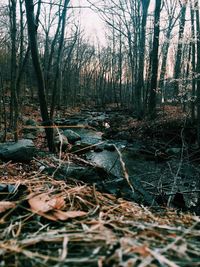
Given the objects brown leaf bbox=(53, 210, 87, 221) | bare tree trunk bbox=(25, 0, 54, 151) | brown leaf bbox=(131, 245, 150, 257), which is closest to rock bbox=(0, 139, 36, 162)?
bare tree trunk bbox=(25, 0, 54, 151)

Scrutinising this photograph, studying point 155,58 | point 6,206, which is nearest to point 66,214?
point 6,206

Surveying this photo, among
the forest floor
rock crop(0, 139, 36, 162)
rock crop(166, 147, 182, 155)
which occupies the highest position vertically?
the forest floor

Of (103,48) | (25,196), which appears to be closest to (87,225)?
(25,196)

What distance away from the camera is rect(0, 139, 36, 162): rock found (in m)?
7.54

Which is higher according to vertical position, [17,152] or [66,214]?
[66,214]

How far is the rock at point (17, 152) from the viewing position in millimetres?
7537

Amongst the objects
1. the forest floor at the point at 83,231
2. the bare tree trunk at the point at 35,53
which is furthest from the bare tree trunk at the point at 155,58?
the forest floor at the point at 83,231

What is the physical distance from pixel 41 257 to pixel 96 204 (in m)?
0.63

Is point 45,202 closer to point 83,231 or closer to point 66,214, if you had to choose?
point 66,214

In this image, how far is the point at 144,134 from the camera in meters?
14.7

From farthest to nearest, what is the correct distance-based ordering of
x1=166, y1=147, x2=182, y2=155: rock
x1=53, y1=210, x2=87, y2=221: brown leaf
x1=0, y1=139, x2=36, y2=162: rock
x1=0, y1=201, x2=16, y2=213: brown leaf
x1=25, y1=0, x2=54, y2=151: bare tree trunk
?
x1=166, y1=147, x2=182, y2=155: rock
x1=25, y1=0, x2=54, y2=151: bare tree trunk
x1=0, y1=139, x2=36, y2=162: rock
x1=0, y1=201, x2=16, y2=213: brown leaf
x1=53, y1=210, x2=87, y2=221: brown leaf

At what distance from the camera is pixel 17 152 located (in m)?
7.63

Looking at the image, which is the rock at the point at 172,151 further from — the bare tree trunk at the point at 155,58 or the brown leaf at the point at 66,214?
the brown leaf at the point at 66,214

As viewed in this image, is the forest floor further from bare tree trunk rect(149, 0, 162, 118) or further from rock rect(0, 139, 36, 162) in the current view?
bare tree trunk rect(149, 0, 162, 118)
